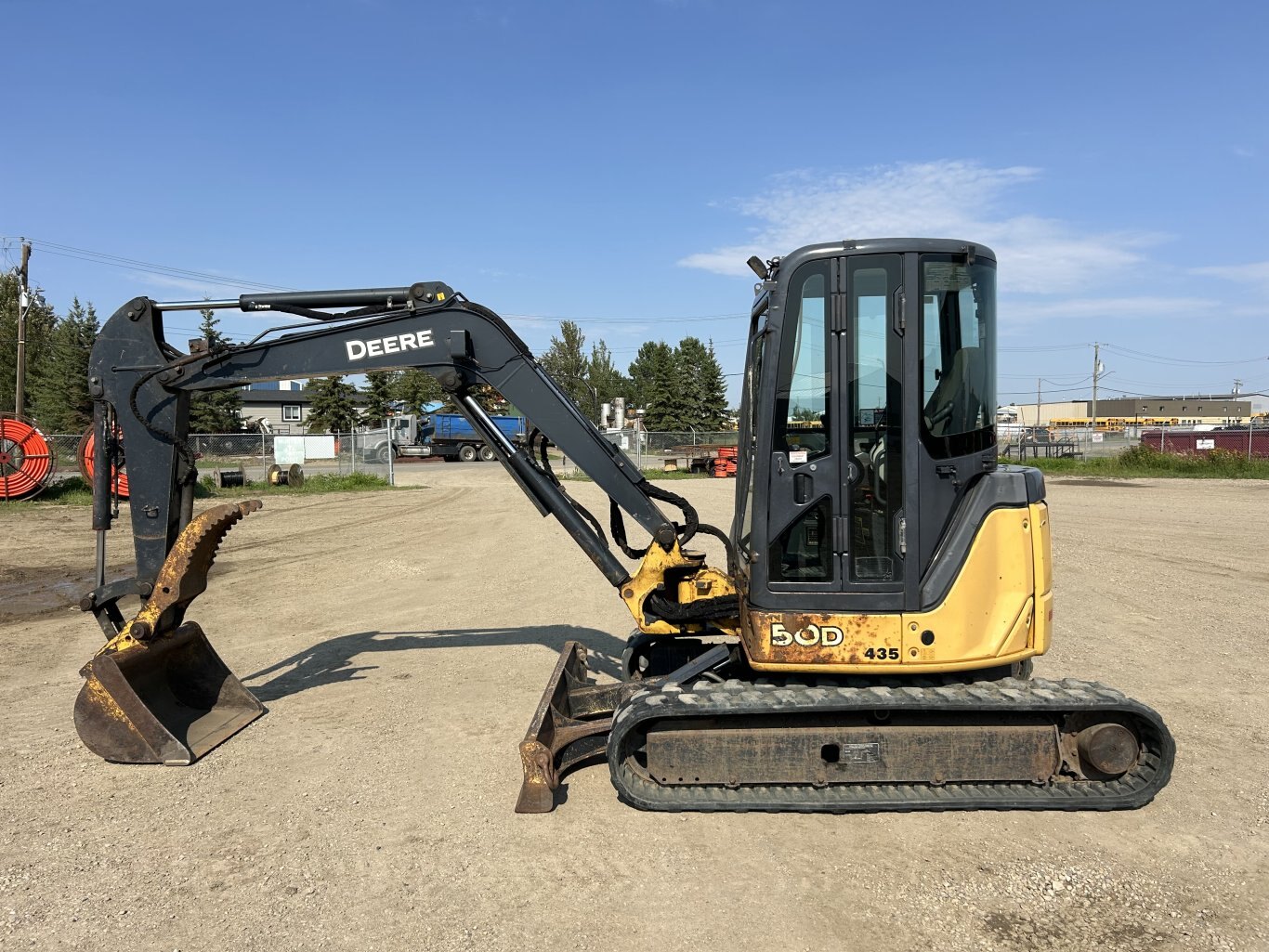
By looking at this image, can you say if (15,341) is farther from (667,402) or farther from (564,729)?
(564,729)

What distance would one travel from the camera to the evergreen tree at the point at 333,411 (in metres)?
58.0

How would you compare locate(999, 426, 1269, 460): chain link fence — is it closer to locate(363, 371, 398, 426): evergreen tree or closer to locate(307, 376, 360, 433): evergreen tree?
locate(363, 371, 398, 426): evergreen tree

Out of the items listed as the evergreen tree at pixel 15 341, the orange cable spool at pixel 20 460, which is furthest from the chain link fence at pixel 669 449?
the evergreen tree at pixel 15 341

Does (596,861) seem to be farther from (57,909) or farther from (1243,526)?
(1243,526)

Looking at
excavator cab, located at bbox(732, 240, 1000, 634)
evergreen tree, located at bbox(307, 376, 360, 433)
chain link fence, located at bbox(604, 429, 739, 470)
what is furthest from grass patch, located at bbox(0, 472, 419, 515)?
evergreen tree, located at bbox(307, 376, 360, 433)

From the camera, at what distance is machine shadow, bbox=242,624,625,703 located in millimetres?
7465

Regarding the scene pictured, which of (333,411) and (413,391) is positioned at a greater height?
(413,391)

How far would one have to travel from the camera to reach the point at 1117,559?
43.2 ft

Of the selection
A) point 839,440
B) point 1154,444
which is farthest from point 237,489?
point 1154,444

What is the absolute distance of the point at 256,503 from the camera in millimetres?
6215

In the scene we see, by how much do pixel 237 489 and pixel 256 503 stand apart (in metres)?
21.4

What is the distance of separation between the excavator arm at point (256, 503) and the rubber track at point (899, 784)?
0.73 m

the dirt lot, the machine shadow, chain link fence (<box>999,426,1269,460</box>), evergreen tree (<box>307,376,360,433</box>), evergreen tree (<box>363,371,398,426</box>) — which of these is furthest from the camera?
evergreen tree (<box>363,371,398,426</box>)

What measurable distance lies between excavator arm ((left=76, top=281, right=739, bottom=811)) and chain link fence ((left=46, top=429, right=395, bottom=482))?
79.2ft
